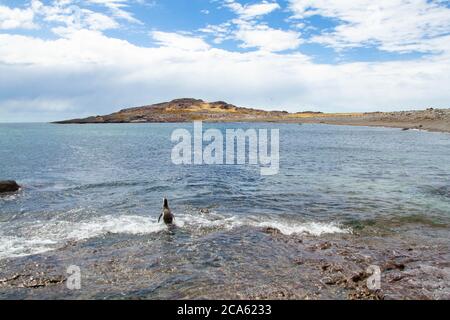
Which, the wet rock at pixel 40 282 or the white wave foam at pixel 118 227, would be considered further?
the white wave foam at pixel 118 227

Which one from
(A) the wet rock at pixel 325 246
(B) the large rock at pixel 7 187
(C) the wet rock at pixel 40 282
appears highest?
(B) the large rock at pixel 7 187

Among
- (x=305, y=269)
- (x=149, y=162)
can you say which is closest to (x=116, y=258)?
(x=305, y=269)

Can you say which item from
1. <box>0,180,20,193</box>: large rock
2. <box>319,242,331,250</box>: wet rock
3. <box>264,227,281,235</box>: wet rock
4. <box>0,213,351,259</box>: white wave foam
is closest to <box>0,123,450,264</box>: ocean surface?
<box>0,213,351,259</box>: white wave foam

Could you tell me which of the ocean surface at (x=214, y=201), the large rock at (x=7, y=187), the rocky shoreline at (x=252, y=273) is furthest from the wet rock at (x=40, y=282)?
the large rock at (x=7, y=187)

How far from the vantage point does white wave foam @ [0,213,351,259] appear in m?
18.9

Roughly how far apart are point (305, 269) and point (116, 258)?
25.6 feet

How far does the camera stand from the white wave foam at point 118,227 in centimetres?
1892

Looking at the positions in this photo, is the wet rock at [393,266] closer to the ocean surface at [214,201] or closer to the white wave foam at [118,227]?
the white wave foam at [118,227]

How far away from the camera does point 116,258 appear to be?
55.3 feet

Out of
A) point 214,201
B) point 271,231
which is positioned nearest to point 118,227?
point 271,231

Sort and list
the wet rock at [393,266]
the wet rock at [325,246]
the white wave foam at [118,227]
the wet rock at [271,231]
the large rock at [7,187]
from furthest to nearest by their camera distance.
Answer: the large rock at [7,187], the wet rock at [271,231], the white wave foam at [118,227], the wet rock at [325,246], the wet rock at [393,266]

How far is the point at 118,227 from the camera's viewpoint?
21.7 m

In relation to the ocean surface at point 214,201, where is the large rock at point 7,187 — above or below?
above
